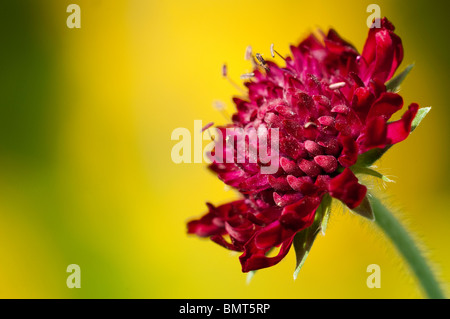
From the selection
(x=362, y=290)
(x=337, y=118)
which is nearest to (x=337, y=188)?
(x=337, y=118)

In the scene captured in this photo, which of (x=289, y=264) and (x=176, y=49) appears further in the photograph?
(x=176, y=49)

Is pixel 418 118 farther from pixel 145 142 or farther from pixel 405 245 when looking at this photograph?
pixel 145 142

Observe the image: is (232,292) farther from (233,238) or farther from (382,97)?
(382,97)

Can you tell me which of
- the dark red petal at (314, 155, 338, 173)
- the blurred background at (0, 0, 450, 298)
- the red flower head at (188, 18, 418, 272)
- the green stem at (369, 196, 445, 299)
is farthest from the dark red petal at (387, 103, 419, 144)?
the blurred background at (0, 0, 450, 298)

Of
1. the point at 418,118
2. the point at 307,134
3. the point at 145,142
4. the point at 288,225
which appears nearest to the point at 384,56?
the point at 418,118

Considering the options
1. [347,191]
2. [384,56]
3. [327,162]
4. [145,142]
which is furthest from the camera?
[145,142]
